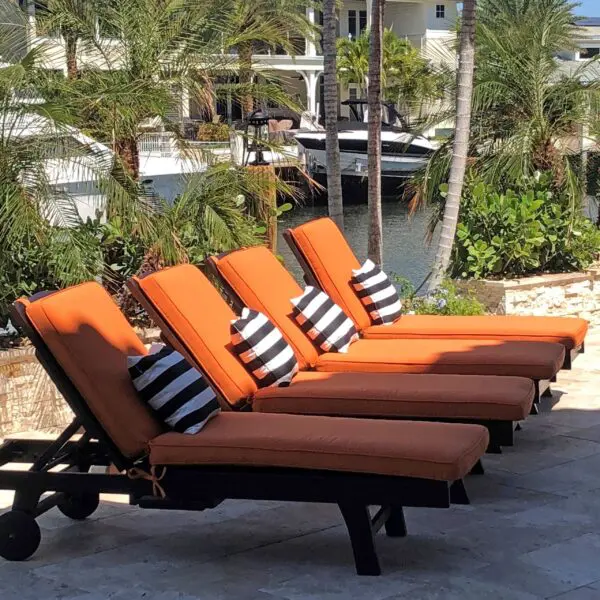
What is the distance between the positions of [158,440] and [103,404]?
280mm

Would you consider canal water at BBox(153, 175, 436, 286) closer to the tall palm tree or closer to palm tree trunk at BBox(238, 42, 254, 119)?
the tall palm tree

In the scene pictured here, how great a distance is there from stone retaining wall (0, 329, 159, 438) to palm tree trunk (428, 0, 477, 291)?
13.4ft

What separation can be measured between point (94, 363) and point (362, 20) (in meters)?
51.6

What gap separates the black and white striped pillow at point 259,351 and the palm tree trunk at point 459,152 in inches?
164

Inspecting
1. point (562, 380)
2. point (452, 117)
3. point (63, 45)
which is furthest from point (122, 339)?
point (452, 117)

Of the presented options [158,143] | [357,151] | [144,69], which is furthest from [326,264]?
[357,151]

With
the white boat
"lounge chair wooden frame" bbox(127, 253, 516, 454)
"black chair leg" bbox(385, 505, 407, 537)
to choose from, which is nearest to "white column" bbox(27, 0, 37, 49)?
"lounge chair wooden frame" bbox(127, 253, 516, 454)

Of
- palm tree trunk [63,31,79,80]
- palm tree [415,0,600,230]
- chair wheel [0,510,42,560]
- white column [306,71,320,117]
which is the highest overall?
palm tree trunk [63,31,79,80]

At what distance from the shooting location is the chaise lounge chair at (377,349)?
19.7 feet

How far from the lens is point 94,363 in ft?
15.1

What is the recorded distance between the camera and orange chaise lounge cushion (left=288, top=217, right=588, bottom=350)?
22.1 ft

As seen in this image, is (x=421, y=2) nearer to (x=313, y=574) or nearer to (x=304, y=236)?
(x=304, y=236)

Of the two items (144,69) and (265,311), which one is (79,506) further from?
(144,69)

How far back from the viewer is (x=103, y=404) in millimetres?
4566
